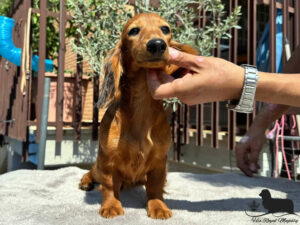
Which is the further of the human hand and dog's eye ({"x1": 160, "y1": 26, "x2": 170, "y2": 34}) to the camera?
dog's eye ({"x1": 160, "y1": 26, "x2": 170, "y2": 34})

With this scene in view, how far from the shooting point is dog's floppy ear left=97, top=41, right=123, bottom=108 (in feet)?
4.59

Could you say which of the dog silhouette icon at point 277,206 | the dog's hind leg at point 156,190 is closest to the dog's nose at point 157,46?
the dog's hind leg at point 156,190

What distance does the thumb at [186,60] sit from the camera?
3.53 feet

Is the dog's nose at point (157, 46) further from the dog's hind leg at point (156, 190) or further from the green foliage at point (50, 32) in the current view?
the green foliage at point (50, 32)

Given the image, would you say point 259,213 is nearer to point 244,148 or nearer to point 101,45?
point 244,148

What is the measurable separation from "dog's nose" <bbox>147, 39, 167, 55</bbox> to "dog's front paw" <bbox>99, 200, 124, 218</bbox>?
77cm

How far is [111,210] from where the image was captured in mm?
1366

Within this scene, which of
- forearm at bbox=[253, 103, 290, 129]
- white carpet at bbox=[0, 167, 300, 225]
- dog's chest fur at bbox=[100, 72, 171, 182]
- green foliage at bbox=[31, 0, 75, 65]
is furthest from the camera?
green foliage at bbox=[31, 0, 75, 65]

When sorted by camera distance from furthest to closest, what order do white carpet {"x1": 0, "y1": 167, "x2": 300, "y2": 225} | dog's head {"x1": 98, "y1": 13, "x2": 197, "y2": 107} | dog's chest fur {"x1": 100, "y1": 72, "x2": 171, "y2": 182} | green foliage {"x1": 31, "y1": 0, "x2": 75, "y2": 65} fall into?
1. green foliage {"x1": 31, "y1": 0, "x2": 75, "y2": 65}
2. dog's chest fur {"x1": 100, "y1": 72, "x2": 171, "y2": 182}
3. white carpet {"x1": 0, "y1": 167, "x2": 300, "y2": 225}
4. dog's head {"x1": 98, "y1": 13, "x2": 197, "y2": 107}

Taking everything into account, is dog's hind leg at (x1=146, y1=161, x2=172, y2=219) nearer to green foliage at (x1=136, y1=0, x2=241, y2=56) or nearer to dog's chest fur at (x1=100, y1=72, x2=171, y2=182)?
dog's chest fur at (x1=100, y1=72, x2=171, y2=182)

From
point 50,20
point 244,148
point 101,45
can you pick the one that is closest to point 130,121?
point 244,148

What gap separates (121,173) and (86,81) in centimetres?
312

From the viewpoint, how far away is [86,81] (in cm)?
443

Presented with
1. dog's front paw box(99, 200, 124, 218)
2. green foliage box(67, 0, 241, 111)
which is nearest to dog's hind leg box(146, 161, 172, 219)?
dog's front paw box(99, 200, 124, 218)
